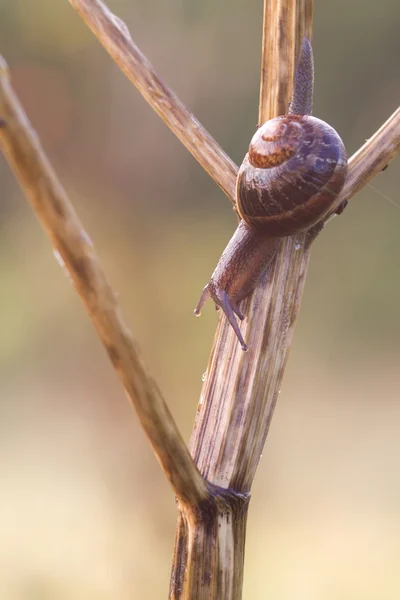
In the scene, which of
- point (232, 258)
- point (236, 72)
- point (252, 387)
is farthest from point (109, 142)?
point (252, 387)

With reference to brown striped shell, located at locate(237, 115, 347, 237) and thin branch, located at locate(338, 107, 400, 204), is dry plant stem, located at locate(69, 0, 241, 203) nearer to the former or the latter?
brown striped shell, located at locate(237, 115, 347, 237)

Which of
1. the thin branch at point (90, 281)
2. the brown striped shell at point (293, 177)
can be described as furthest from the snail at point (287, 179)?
the thin branch at point (90, 281)

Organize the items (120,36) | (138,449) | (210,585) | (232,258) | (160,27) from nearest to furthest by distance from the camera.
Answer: (210,585), (120,36), (232,258), (138,449), (160,27)

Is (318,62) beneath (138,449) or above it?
above

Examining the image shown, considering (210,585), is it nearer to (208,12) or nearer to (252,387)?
(252,387)

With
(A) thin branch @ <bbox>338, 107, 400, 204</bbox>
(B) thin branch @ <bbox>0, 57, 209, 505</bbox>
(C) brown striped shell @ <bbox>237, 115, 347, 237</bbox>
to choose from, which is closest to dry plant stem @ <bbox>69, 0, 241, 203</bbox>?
(C) brown striped shell @ <bbox>237, 115, 347, 237</bbox>

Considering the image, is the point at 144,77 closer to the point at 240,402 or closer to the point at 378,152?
the point at 378,152
